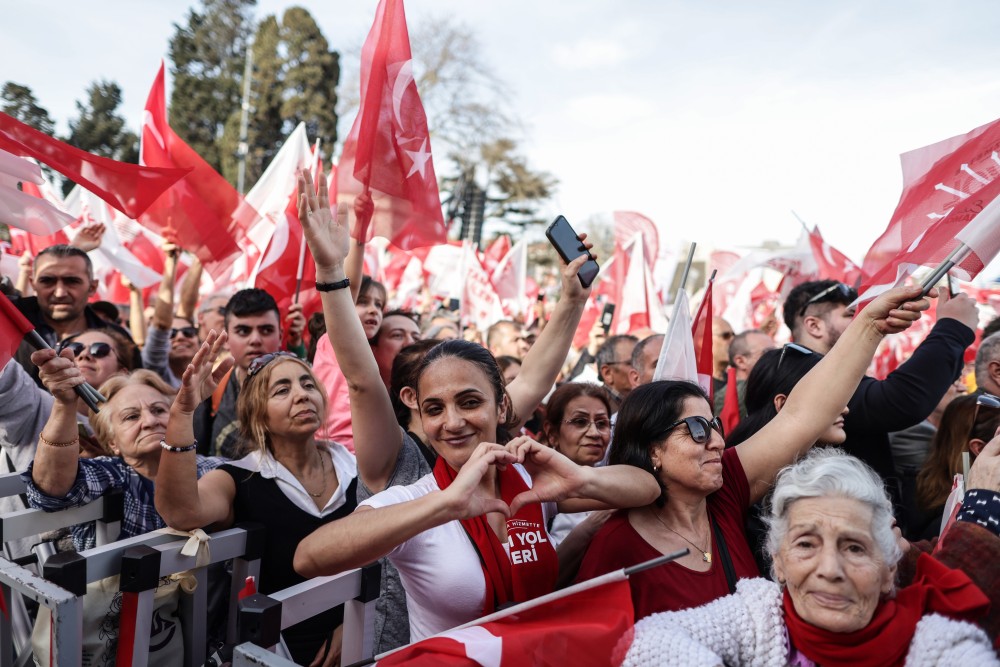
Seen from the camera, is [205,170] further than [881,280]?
Yes

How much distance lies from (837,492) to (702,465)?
0.39 m

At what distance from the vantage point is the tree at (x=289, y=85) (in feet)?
113

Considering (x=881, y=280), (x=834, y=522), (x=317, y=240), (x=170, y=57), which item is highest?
(x=170, y=57)

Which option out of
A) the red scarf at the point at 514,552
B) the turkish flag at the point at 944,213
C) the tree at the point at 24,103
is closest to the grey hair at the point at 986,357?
the turkish flag at the point at 944,213

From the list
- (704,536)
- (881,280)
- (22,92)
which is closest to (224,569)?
(704,536)

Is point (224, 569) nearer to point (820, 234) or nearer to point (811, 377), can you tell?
point (811, 377)

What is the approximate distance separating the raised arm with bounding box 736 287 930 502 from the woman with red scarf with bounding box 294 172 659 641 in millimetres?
397

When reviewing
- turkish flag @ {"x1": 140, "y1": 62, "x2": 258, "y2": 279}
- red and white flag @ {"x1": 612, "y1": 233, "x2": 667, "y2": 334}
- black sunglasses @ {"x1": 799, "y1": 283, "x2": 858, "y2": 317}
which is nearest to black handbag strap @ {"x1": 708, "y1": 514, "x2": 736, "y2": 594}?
black sunglasses @ {"x1": 799, "y1": 283, "x2": 858, "y2": 317}

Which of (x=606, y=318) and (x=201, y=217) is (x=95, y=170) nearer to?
(x=201, y=217)

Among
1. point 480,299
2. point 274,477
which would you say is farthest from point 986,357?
point 480,299

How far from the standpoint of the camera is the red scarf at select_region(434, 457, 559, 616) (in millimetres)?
1835

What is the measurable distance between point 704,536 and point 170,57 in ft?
154

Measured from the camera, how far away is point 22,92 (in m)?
17.9

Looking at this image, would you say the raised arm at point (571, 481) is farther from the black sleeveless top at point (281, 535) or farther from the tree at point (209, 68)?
the tree at point (209, 68)
